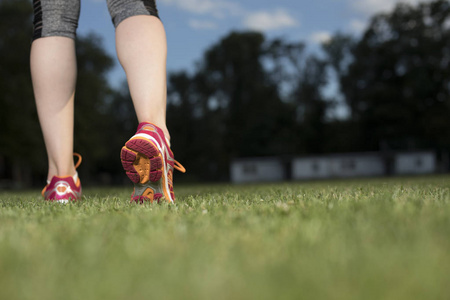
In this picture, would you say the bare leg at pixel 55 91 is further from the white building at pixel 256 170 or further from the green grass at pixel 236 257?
the white building at pixel 256 170

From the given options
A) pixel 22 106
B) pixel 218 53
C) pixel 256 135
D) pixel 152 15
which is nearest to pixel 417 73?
pixel 256 135

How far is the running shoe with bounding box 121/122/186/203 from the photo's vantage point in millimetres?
2137

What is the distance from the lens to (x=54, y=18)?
2770mm

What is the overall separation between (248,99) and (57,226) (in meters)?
43.9

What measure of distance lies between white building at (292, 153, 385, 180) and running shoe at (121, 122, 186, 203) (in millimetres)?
37073

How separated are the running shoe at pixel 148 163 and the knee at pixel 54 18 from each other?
103 centimetres

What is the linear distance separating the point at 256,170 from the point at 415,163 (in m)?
14.2

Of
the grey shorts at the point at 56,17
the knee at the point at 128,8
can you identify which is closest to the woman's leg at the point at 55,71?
the grey shorts at the point at 56,17

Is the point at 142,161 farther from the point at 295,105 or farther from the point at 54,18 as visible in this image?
the point at 295,105

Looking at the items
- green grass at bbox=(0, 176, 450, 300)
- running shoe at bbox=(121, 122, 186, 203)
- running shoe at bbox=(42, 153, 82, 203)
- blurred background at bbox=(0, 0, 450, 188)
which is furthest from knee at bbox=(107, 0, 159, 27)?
blurred background at bbox=(0, 0, 450, 188)

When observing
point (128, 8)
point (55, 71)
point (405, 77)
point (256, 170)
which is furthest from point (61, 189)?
point (405, 77)

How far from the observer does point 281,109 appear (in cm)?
4453

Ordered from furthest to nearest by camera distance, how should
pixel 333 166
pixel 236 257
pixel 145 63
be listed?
pixel 333 166 → pixel 145 63 → pixel 236 257

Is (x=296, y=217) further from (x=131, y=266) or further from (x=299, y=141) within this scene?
(x=299, y=141)
